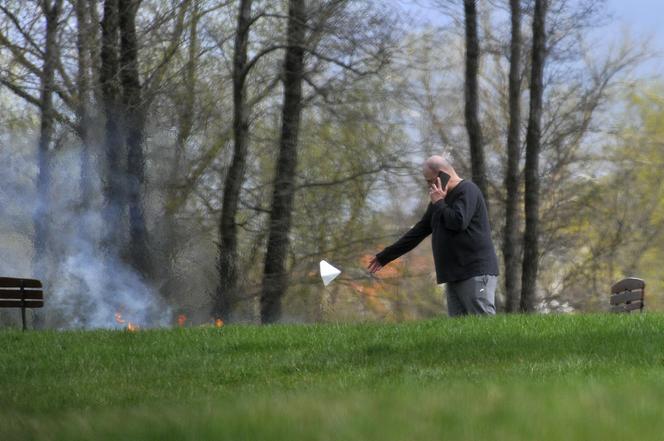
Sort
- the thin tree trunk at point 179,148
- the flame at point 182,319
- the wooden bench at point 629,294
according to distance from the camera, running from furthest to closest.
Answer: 1. the thin tree trunk at point 179,148
2. the flame at point 182,319
3. the wooden bench at point 629,294

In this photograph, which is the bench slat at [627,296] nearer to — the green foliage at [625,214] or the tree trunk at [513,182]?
the tree trunk at [513,182]

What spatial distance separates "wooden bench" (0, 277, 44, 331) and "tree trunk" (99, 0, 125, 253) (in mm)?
7785

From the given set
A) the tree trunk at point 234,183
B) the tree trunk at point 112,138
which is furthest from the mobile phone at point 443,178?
the tree trunk at point 112,138

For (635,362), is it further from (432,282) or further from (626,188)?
(626,188)

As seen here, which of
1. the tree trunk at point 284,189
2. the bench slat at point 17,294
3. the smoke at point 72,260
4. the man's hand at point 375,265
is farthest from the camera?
the tree trunk at point 284,189

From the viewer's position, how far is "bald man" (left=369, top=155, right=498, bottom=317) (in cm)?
1177

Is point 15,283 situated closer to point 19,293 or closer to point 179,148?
point 19,293

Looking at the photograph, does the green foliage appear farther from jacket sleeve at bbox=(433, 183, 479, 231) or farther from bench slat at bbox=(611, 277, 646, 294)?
jacket sleeve at bbox=(433, 183, 479, 231)

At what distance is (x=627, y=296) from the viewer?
659 inches

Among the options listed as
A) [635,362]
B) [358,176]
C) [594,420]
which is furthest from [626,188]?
[594,420]

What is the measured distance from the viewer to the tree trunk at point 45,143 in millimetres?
25078

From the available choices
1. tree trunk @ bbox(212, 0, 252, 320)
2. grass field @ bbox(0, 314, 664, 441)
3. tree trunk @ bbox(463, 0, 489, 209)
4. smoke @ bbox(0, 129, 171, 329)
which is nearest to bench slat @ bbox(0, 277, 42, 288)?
grass field @ bbox(0, 314, 664, 441)

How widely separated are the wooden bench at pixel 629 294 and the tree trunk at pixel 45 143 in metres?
12.3

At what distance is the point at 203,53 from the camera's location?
2598 cm
